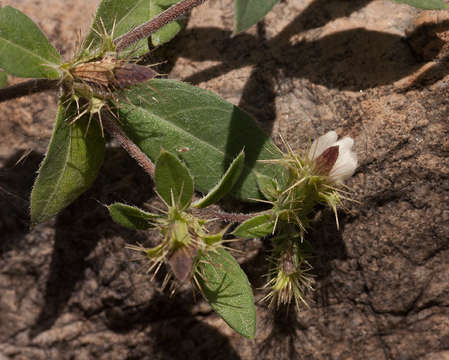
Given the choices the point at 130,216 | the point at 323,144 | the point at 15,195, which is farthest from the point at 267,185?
the point at 15,195

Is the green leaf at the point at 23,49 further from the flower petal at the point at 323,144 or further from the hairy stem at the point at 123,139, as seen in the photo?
the flower petal at the point at 323,144

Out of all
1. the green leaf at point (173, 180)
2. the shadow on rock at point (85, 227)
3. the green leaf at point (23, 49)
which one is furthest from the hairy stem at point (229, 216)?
the green leaf at point (23, 49)

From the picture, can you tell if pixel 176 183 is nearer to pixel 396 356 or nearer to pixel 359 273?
pixel 359 273

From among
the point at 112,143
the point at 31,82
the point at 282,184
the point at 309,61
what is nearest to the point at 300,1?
the point at 309,61

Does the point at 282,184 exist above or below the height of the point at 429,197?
above

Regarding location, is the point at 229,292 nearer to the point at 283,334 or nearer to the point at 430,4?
the point at 283,334

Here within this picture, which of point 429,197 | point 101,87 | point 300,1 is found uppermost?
point 101,87

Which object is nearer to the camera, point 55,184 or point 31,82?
point 55,184
